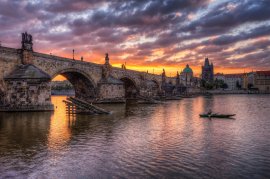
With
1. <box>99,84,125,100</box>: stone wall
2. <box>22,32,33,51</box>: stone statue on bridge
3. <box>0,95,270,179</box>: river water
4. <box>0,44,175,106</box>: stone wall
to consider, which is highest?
<box>22,32,33,51</box>: stone statue on bridge

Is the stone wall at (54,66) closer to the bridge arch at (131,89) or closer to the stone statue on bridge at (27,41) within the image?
the stone statue on bridge at (27,41)

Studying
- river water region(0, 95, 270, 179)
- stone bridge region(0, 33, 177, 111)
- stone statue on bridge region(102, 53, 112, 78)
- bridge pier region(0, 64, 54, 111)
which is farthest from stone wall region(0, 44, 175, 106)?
river water region(0, 95, 270, 179)

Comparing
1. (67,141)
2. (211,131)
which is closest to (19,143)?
(67,141)

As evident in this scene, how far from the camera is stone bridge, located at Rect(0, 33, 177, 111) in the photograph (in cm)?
3395

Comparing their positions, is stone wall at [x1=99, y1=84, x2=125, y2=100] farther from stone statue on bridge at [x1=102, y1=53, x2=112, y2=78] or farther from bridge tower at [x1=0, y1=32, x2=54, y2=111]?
bridge tower at [x1=0, y1=32, x2=54, y2=111]

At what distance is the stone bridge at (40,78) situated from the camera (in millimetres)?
33950

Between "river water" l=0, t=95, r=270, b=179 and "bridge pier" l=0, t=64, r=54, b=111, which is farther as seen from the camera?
"bridge pier" l=0, t=64, r=54, b=111

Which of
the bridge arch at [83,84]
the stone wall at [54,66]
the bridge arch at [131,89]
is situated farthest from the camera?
the bridge arch at [131,89]

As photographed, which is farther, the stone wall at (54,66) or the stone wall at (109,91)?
the stone wall at (109,91)

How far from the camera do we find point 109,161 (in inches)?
488

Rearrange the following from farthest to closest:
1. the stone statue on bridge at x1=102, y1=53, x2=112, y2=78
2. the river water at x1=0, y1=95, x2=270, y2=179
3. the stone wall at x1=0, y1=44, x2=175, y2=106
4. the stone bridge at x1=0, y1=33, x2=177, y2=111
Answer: the stone statue on bridge at x1=102, y1=53, x2=112, y2=78, the stone wall at x1=0, y1=44, x2=175, y2=106, the stone bridge at x1=0, y1=33, x2=177, y2=111, the river water at x1=0, y1=95, x2=270, y2=179

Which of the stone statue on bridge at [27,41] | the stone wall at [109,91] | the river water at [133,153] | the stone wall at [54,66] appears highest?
the stone statue on bridge at [27,41]

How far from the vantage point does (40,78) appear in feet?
113

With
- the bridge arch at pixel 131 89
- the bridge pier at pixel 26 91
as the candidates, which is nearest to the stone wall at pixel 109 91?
the bridge arch at pixel 131 89
